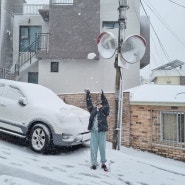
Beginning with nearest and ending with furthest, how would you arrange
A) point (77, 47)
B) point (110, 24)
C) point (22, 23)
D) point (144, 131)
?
point (144, 131) → point (77, 47) → point (110, 24) → point (22, 23)

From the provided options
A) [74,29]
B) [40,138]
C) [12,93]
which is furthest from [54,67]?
[40,138]

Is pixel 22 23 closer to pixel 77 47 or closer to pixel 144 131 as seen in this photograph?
pixel 77 47

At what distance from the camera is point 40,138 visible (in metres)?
7.71

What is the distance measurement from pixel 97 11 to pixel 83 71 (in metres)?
3.35

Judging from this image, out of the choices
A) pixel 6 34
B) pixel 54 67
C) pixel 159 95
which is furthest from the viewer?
pixel 6 34

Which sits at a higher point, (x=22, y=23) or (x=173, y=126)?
(x=22, y=23)

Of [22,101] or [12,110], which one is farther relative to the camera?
[12,110]

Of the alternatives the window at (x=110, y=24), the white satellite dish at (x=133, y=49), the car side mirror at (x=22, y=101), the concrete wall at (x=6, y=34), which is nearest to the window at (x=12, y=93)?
the car side mirror at (x=22, y=101)

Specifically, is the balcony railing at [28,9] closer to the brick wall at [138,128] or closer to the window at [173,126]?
the brick wall at [138,128]

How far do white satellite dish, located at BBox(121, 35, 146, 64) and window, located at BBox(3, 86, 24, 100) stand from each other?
2950mm

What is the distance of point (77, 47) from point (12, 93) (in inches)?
353

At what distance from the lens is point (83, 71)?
1742cm

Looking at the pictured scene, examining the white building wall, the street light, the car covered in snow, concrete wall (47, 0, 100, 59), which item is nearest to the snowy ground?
the car covered in snow

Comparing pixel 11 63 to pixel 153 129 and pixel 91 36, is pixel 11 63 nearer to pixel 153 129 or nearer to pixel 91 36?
pixel 91 36
